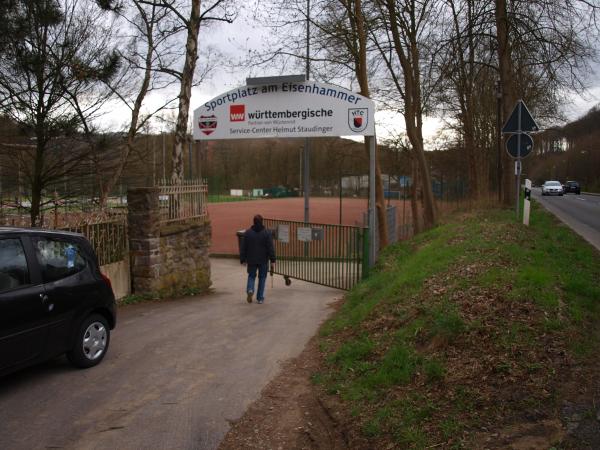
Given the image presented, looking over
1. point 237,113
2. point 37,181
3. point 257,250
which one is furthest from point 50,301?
point 237,113

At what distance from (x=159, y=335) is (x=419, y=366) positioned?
4.15 metres

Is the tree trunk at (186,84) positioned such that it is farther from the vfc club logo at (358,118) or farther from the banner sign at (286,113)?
the vfc club logo at (358,118)

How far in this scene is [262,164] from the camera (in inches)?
3649

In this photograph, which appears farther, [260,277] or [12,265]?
[260,277]

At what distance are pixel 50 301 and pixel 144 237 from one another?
5348 mm

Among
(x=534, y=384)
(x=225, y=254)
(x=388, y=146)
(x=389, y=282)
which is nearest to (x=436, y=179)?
A: (x=388, y=146)

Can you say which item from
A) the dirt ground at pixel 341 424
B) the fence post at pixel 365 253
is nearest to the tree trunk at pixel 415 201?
→ the fence post at pixel 365 253

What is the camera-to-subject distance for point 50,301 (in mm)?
5652

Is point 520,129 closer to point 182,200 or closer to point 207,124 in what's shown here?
point 182,200

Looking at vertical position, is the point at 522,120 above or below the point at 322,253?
above

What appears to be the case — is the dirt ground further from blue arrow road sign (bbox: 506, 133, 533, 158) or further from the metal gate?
the metal gate

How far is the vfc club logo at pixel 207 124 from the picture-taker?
1562 centimetres

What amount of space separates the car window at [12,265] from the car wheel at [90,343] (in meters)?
0.97

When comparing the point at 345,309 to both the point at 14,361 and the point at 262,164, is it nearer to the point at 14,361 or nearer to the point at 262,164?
the point at 14,361
